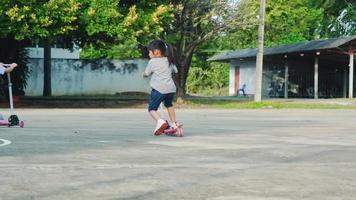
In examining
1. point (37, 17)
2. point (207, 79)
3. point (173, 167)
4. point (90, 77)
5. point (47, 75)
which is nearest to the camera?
point (173, 167)

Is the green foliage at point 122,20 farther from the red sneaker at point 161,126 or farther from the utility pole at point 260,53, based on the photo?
the red sneaker at point 161,126

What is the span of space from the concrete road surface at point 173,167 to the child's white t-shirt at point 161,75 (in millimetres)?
857

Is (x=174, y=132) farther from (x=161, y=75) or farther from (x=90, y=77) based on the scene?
(x=90, y=77)

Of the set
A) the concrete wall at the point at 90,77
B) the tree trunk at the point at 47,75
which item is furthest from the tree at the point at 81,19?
the concrete wall at the point at 90,77

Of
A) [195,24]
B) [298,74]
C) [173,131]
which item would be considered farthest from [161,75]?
[298,74]

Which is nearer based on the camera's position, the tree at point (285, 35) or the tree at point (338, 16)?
the tree at point (338, 16)

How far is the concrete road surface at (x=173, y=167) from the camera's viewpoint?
5.36 meters

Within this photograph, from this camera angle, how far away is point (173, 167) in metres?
6.91

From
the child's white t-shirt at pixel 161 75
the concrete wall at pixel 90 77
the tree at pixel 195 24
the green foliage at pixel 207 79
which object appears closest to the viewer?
the child's white t-shirt at pixel 161 75

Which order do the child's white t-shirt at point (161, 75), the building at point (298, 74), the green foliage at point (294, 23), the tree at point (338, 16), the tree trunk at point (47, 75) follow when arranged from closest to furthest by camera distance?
the child's white t-shirt at point (161, 75), the tree trunk at point (47, 75), the building at point (298, 74), the tree at point (338, 16), the green foliage at point (294, 23)

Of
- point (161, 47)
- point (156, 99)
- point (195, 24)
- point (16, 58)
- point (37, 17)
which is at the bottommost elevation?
point (156, 99)

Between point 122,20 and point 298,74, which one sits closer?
point 122,20

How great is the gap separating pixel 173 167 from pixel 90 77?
125ft

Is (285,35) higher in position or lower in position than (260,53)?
higher
